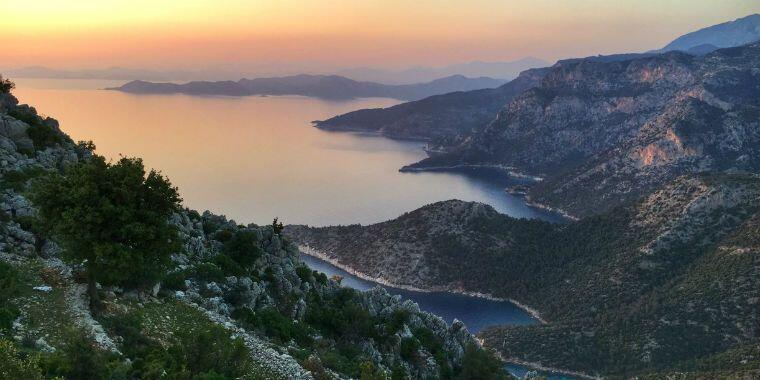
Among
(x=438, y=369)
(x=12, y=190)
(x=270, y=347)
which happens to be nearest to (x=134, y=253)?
(x=270, y=347)

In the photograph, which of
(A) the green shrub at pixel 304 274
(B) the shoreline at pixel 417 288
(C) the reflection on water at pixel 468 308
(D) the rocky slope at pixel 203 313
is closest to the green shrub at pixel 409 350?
Answer: (D) the rocky slope at pixel 203 313

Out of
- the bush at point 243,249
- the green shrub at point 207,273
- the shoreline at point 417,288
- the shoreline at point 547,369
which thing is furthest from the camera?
the shoreline at point 417,288

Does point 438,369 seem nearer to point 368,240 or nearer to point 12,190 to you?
point 12,190

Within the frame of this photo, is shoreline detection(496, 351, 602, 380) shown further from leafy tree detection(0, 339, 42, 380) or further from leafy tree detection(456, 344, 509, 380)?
leafy tree detection(0, 339, 42, 380)

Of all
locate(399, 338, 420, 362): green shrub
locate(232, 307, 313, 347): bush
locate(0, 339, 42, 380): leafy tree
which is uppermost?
locate(0, 339, 42, 380): leafy tree

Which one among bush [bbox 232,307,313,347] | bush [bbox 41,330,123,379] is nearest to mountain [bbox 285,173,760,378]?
bush [bbox 232,307,313,347]

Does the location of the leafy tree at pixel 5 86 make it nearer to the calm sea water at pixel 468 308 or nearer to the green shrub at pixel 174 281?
the green shrub at pixel 174 281
